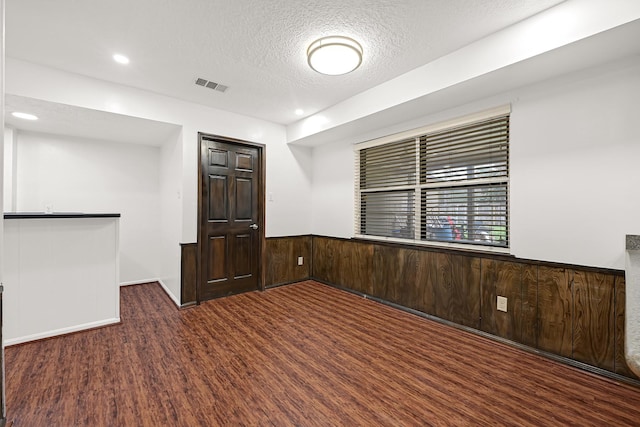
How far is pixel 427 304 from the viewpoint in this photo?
3.23 meters

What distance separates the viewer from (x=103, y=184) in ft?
14.5

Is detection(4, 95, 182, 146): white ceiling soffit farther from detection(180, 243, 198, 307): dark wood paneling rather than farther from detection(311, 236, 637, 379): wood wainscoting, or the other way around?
detection(311, 236, 637, 379): wood wainscoting

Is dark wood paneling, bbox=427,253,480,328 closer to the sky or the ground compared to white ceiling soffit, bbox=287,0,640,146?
closer to the ground

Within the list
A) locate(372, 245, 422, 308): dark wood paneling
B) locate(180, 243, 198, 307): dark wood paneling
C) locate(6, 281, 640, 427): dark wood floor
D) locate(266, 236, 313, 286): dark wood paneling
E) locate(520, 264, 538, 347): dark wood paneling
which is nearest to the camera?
locate(6, 281, 640, 427): dark wood floor

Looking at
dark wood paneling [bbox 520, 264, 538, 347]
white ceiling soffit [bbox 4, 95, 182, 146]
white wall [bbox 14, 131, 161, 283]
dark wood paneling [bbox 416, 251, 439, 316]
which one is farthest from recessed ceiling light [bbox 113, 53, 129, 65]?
dark wood paneling [bbox 520, 264, 538, 347]

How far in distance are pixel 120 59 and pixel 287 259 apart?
10.7 ft

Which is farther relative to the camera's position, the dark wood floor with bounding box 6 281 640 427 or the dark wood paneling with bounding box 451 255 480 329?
the dark wood paneling with bounding box 451 255 480 329

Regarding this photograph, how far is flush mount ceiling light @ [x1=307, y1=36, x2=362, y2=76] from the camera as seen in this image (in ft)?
7.44

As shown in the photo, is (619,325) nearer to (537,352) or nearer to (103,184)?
(537,352)

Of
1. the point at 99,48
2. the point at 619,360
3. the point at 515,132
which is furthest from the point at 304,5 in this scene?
the point at 619,360

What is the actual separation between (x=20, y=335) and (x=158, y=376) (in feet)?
5.29

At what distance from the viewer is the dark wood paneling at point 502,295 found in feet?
8.36

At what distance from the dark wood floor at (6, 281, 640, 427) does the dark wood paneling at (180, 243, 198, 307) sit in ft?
1.58

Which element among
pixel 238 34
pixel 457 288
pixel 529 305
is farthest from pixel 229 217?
pixel 529 305
